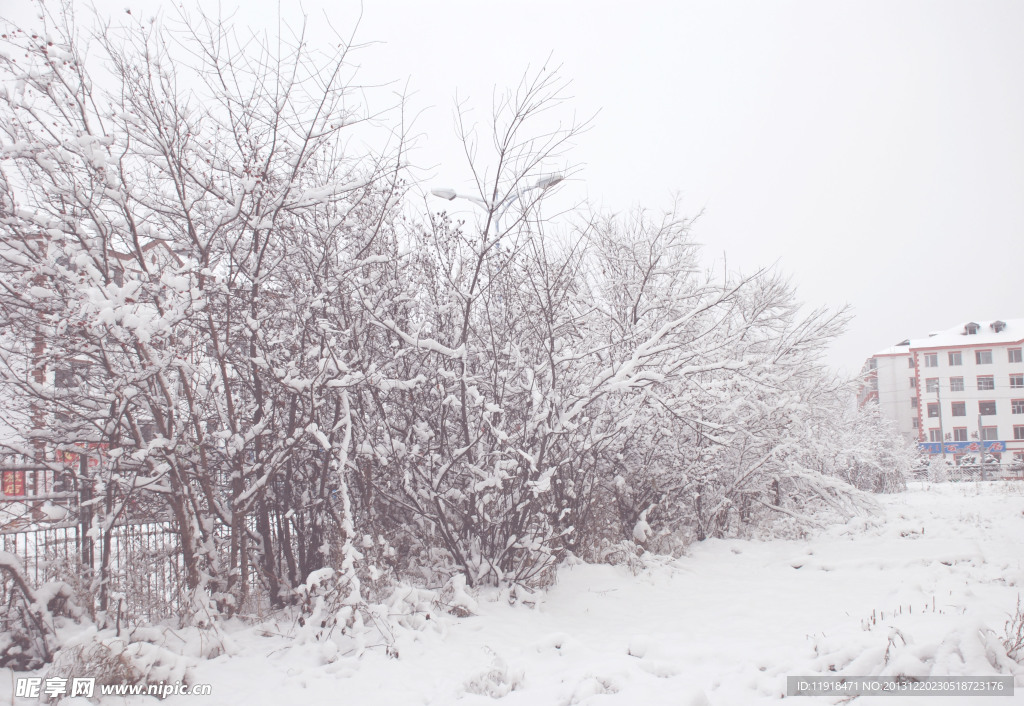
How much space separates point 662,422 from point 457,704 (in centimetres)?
484

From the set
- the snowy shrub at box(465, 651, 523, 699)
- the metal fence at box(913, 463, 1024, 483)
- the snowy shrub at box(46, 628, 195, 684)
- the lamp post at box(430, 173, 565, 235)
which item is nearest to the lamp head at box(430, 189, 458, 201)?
the lamp post at box(430, 173, 565, 235)

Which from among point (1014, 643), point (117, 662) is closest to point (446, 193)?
point (117, 662)


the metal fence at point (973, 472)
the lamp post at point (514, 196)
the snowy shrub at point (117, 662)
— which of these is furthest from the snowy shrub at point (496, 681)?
the metal fence at point (973, 472)

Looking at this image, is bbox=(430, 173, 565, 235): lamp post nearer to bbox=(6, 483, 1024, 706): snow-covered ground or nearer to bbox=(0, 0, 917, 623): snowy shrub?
bbox=(0, 0, 917, 623): snowy shrub

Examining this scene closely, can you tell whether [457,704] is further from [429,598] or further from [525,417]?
[525,417]

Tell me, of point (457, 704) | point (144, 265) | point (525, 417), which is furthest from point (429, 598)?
point (144, 265)

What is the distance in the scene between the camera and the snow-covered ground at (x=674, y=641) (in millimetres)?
3375

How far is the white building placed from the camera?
3903cm

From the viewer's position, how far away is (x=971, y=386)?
41094mm

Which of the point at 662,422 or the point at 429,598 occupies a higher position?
the point at 662,422

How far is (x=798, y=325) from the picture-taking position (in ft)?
32.0

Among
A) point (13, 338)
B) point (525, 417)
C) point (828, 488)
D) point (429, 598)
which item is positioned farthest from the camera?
point (828, 488)

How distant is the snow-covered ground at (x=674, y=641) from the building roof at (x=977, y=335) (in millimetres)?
42996

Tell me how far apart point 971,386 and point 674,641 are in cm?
4820
